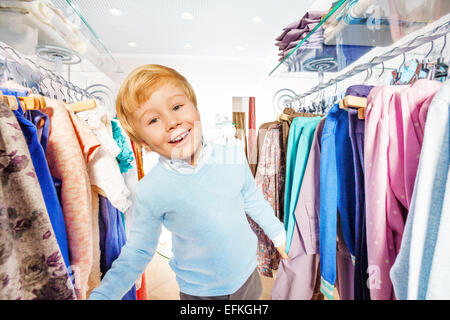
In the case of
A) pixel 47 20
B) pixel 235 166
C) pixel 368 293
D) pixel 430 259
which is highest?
pixel 47 20

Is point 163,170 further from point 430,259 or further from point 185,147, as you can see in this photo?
point 430,259

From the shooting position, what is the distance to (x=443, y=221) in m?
0.26

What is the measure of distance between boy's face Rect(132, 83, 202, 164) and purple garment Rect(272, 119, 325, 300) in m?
0.35

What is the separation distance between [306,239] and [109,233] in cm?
53

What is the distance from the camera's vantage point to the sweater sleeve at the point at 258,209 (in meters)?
0.48

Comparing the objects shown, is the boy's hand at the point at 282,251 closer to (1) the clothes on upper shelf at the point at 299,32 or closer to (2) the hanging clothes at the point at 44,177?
(2) the hanging clothes at the point at 44,177

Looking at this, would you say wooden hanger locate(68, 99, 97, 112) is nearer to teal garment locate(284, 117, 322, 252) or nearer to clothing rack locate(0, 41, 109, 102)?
clothing rack locate(0, 41, 109, 102)

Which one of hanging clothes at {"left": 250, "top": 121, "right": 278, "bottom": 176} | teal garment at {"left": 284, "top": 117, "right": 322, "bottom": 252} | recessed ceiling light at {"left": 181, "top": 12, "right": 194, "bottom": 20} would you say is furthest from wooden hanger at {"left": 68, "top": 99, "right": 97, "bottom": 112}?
teal garment at {"left": 284, "top": 117, "right": 322, "bottom": 252}

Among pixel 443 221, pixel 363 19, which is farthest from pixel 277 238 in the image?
pixel 363 19

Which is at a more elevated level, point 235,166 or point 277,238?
point 235,166

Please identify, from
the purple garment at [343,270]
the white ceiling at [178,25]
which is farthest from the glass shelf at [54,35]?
the purple garment at [343,270]

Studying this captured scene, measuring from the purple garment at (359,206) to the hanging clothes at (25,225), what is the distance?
1.97ft
